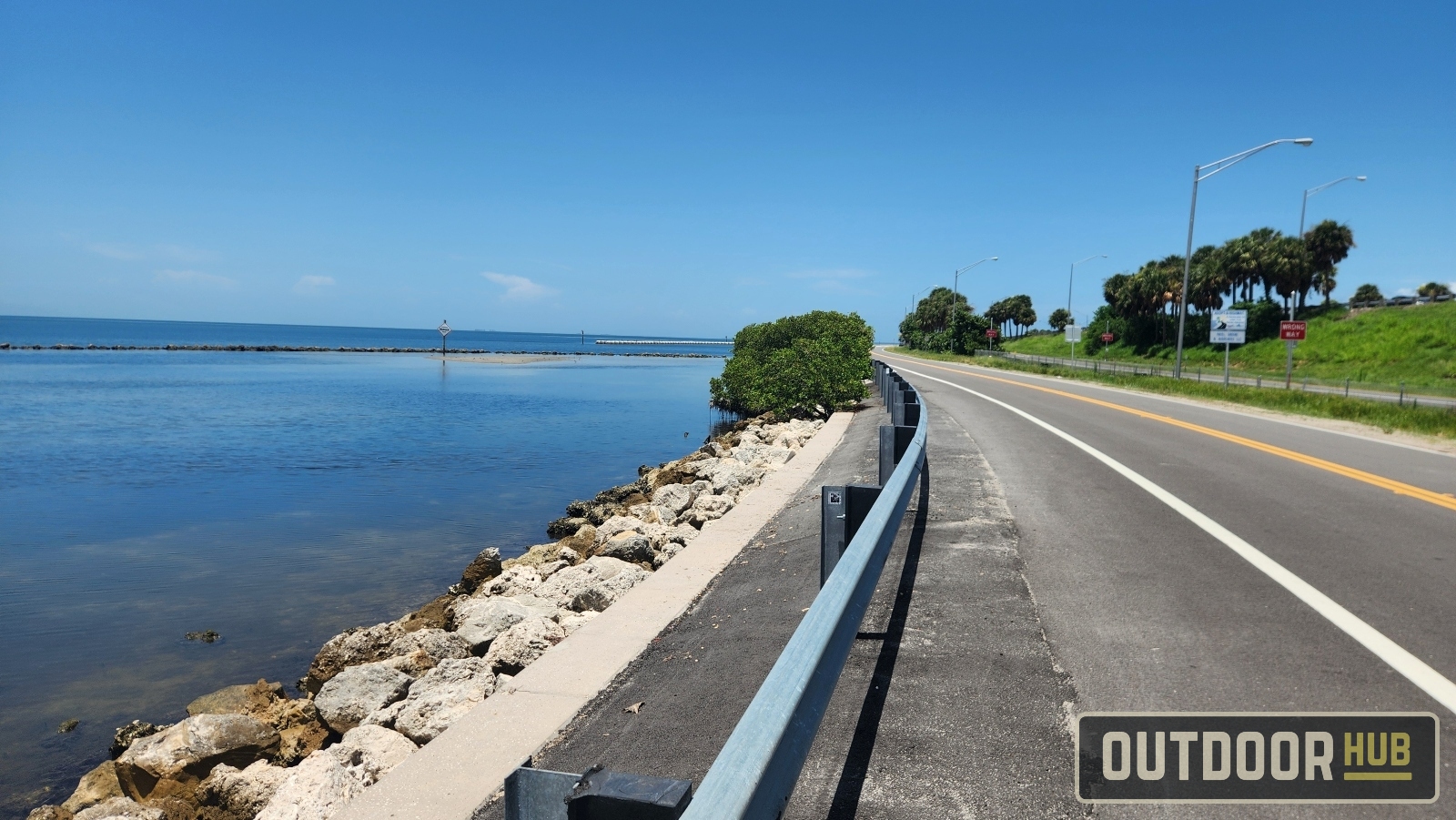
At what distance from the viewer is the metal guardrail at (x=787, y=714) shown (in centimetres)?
182

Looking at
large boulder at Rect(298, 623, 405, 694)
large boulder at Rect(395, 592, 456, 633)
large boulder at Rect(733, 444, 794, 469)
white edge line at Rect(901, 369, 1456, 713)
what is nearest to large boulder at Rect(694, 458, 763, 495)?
large boulder at Rect(733, 444, 794, 469)

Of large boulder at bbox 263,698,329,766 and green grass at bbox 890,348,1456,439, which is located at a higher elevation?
green grass at bbox 890,348,1456,439

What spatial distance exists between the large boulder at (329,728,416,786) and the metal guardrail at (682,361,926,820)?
124 inches

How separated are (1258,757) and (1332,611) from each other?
233cm

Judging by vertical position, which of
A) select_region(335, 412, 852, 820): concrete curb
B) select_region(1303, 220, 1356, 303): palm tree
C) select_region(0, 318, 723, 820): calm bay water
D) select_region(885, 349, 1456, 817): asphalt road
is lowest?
select_region(0, 318, 723, 820): calm bay water

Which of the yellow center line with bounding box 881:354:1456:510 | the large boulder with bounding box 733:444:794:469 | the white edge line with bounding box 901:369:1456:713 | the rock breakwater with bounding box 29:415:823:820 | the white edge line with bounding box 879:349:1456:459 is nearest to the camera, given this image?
the white edge line with bounding box 901:369:1456:713

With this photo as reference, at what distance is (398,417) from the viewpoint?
33594 mm

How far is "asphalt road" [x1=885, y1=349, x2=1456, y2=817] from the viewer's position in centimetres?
401

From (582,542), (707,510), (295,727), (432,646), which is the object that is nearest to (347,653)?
(432,646)

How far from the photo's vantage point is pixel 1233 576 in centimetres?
601

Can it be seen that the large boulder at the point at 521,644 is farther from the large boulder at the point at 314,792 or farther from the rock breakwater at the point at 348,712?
the large boulder at the point at 314,792

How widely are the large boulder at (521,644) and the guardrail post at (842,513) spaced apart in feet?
8.68

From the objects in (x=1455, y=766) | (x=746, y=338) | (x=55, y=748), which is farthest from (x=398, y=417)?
(x=1455, y=766)

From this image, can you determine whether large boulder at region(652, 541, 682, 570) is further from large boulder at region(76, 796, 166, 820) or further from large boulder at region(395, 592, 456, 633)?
large boulder at region(76, 796, 166, 820)
